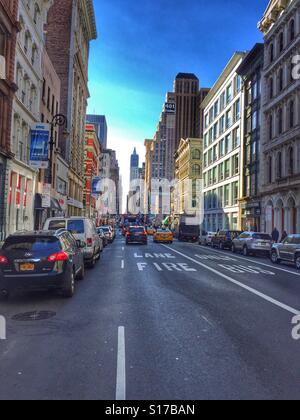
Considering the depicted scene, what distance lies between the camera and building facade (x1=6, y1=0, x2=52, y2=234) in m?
26.3

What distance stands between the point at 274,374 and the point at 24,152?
1078 inches

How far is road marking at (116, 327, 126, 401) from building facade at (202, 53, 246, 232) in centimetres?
4727

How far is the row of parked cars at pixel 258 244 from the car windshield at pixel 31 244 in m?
13.3

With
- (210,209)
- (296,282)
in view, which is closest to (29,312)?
(296,282)

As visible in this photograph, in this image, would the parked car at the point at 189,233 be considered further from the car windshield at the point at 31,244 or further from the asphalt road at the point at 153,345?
the car windshield at the point at 31,244

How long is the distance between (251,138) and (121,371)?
46.8 metres

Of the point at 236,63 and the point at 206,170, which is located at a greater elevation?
the point at 236,63

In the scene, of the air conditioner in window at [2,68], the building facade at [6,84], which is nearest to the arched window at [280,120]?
the building facade at [6,84]

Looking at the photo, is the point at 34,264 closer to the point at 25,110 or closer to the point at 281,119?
the point at 25,110

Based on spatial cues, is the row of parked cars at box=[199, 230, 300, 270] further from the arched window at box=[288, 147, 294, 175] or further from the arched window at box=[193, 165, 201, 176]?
the arched window at box=[193, 165, 201, 176]

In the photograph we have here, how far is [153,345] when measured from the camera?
5.87m

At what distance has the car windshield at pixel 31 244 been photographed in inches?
356

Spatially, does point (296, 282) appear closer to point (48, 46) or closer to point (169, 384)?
point (169, 384)

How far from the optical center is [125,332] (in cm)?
658
